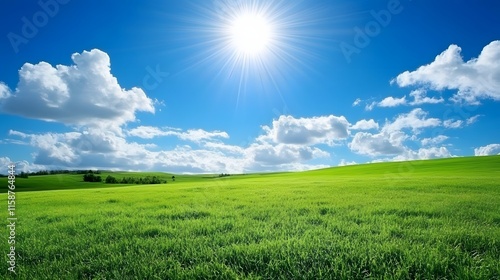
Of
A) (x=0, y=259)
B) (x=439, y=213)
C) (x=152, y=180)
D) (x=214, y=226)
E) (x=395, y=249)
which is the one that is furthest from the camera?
(x=152, y=180)

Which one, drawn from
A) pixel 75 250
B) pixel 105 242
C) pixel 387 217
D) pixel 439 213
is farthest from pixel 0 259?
pixel 439 213

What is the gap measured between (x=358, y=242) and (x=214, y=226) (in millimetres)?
3137

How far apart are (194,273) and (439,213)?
7.02 metres

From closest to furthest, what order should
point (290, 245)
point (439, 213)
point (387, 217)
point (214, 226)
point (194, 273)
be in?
point (194, 273) → point (290, 245) → point (214, 226) → point (387, 217) → point (439, 213)

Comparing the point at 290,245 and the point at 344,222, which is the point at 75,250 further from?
the point at 344,222

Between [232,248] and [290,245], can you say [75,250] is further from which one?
[290,245]

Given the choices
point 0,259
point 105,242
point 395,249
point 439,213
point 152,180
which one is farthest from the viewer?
point 152,180

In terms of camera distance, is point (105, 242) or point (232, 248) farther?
point (105, 242)

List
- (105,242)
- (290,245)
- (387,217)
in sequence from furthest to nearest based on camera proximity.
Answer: (387,217)
(105,242)
(290,245)

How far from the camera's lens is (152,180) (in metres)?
99.6

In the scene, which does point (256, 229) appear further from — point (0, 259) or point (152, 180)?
point (152, 180)

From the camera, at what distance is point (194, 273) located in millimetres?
4234

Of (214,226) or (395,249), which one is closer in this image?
(395,249)

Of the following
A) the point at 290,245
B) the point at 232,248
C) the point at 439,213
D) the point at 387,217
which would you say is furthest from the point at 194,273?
the point at 439,213
